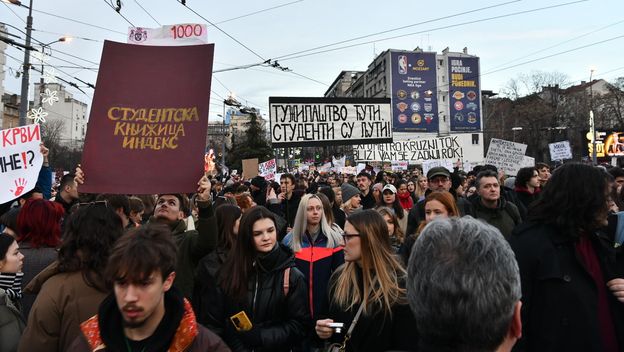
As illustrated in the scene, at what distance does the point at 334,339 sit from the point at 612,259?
1782mm

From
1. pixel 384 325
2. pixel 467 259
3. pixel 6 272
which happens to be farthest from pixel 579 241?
pixel 6 272

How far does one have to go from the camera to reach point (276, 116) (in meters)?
7.76

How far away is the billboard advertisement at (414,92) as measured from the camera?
75.1 m

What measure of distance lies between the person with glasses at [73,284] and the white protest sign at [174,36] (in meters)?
1.52

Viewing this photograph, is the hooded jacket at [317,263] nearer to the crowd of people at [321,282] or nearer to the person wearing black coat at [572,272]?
the crowd of people at [321,282]

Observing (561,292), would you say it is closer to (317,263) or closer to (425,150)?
(317,263)

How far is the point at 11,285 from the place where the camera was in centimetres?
321

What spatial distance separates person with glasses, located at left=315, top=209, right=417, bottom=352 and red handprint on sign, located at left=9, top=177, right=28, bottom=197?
3.86m

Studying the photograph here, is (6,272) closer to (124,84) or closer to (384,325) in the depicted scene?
(124,84)

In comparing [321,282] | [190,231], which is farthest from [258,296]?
[321,282]

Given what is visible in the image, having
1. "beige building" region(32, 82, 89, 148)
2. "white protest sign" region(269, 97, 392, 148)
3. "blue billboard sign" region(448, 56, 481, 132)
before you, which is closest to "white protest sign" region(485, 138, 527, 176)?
"white protest sign" region(269, 97, 392, 148)

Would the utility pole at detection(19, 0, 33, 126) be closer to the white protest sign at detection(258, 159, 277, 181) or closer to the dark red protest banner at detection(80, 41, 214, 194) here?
the white protest sign at detection(258, 159, 277, 181)

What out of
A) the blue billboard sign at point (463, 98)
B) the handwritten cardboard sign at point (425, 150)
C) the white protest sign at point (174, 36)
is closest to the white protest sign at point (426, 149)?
the handwritten cardboard sign at point (425, 150)

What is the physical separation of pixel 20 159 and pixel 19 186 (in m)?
0.43
